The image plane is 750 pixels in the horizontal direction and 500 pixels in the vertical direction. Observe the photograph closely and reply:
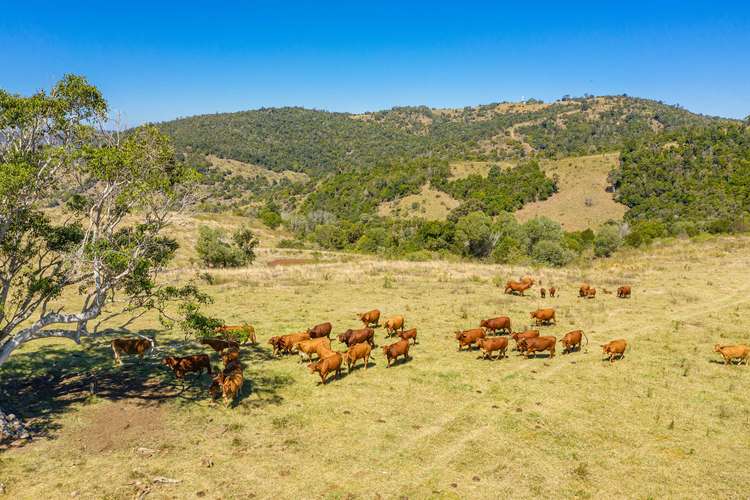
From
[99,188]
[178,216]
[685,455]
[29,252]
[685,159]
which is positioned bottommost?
[685,455]

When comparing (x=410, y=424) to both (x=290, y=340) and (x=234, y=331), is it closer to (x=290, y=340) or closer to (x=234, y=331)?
(x=290, y=340)

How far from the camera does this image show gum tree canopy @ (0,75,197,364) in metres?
11.2

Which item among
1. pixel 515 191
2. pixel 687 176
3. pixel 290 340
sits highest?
pixel 687 176

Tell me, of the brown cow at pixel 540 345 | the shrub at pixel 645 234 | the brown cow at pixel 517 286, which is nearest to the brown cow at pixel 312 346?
the brown cow at pixel 540 345

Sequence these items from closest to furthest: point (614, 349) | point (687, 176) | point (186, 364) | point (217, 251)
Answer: point (186, 364) → point (614, 349) → point (217, 251) → point (687, 176)

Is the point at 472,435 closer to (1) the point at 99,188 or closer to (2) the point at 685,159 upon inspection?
(1) the point at 99,188

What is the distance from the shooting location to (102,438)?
1176 cm

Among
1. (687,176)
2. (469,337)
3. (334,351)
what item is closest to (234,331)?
(334,351)

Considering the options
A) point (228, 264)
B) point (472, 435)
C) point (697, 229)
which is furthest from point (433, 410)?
point (697, 229)

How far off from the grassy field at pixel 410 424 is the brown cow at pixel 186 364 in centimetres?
49

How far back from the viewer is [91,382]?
15234mm

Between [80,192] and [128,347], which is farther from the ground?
[80,192]

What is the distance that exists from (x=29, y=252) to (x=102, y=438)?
222 inches

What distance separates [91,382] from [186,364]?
3.02m
